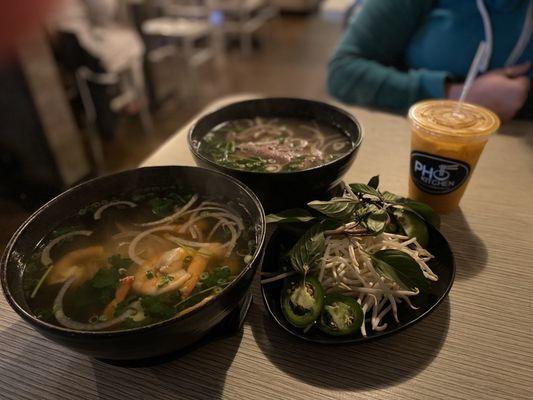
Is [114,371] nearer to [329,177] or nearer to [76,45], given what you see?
[329,177]

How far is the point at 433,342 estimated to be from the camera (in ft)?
2.55

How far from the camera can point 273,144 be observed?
1213 mm

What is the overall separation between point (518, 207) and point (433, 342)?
0.61 metres

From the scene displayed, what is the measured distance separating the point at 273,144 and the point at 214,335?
0.62 m

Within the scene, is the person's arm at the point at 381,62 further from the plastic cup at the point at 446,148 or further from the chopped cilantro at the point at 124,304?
the chopped cilantro at the point at 124,304

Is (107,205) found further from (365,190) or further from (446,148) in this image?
(446,148)

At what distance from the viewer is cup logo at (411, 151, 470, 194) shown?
3.49 feet

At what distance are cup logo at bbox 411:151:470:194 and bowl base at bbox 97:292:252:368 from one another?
0.60 m

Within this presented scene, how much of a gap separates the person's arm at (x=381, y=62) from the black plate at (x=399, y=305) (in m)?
1.04

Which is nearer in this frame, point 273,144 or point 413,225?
point 413,225

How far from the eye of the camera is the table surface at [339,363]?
2.29 ft

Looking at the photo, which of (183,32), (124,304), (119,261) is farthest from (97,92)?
(124,304)

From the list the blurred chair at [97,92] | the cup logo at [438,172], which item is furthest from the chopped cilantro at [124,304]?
the blurred chair at [97,92]

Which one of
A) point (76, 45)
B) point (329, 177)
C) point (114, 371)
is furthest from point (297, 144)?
point (76, 45)
